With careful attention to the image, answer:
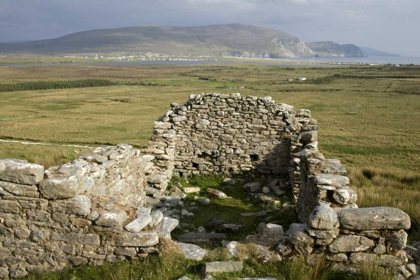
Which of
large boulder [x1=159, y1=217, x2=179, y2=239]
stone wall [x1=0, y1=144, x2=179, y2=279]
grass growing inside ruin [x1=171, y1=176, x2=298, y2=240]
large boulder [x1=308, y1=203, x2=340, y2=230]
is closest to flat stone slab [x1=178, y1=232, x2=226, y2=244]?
grass growing inside ruin [x1=171, y1=176, x2=298, y2=240]

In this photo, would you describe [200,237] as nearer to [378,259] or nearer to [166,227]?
[166,227]

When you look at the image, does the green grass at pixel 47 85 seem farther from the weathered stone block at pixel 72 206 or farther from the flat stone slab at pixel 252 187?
the weathered stone block at pixel 72 206

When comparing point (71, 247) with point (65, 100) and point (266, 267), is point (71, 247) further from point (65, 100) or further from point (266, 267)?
point (65, 100)

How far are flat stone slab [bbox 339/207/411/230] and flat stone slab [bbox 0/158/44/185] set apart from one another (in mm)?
4912

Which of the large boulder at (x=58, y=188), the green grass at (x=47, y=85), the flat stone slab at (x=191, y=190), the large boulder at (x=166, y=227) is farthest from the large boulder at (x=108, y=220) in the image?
the green grass at (x=47, y=85)

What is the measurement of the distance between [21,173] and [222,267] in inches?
140

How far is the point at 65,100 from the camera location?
6856 centimetres

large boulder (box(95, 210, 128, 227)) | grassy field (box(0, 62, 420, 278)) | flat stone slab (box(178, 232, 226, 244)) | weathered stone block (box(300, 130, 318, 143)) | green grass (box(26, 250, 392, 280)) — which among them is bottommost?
grassy field (box(0, 62, 420, 278))

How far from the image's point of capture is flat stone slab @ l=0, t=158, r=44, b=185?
5.45 meters

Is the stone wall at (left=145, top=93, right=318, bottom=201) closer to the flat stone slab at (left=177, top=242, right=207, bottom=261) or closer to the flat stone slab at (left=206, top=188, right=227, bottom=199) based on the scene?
the flat stone slab at (left=206, top=188, right=227, bottom=199)

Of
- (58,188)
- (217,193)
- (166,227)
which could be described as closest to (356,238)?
(166,227)

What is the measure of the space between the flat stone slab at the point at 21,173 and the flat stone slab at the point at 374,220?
4.91m

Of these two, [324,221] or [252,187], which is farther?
[252,187]

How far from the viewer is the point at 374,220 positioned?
5.23 m
